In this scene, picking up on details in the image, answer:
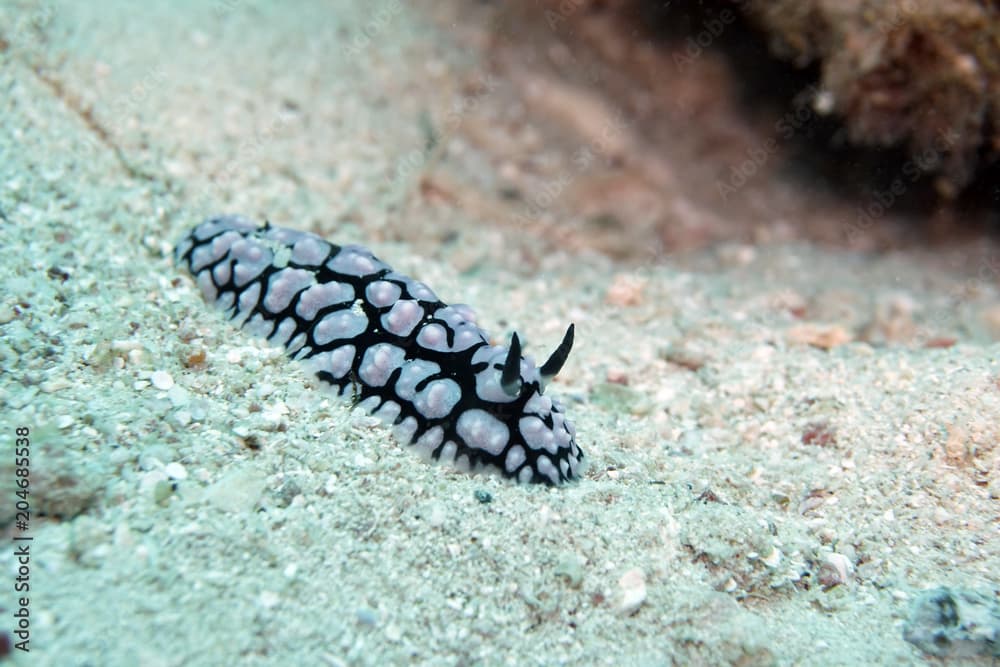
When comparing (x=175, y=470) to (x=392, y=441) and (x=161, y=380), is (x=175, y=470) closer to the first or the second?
(x=161, y=380)

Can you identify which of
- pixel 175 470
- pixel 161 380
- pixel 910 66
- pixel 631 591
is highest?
pixel 910 66

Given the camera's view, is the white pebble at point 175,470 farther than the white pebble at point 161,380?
No

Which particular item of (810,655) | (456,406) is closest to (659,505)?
(810,655)

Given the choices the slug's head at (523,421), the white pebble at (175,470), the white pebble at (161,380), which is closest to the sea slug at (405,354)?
the slug's head at (523,421)

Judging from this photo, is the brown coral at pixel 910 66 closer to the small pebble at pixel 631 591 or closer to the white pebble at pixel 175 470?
the small pebble at pixel 631 591

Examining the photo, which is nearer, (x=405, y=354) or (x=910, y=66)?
(x=405, y=354)

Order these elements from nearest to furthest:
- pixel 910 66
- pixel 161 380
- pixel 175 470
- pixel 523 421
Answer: pixel 175 470 < pixel 523 421 < pixel 161 380 < pixel 910 66

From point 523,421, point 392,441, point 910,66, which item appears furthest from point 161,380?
point 910,66
